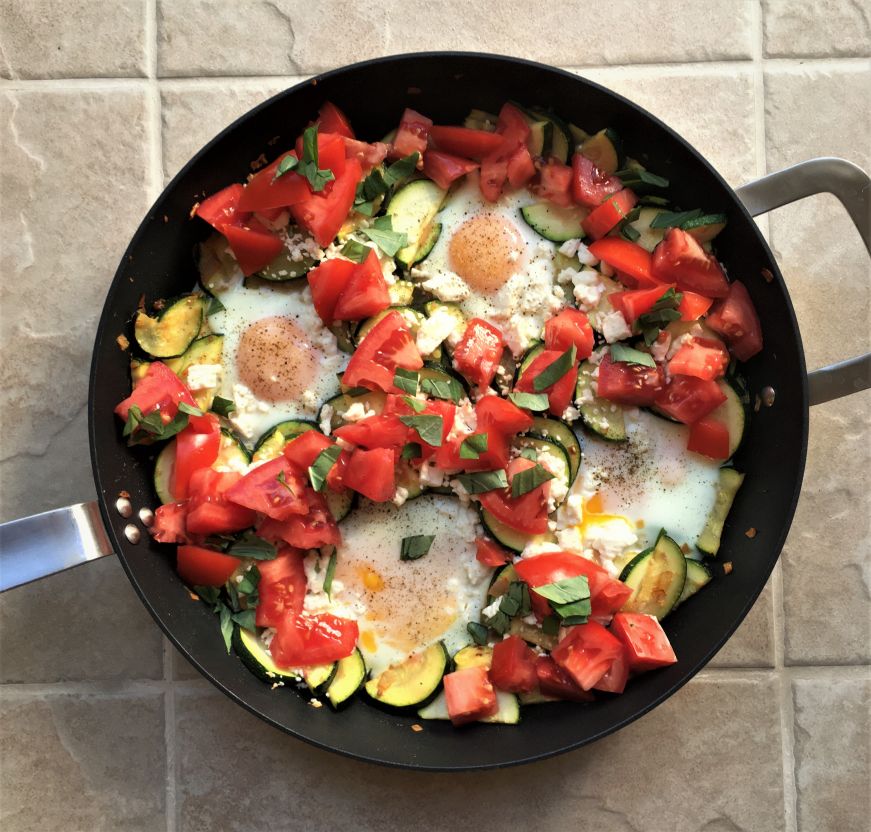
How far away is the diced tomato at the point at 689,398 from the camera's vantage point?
218 cm

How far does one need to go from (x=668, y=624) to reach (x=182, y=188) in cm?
166

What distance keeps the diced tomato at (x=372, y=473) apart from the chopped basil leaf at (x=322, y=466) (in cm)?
5

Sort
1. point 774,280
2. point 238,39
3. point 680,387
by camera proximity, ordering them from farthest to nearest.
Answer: point 238,39, point 680,387, point 774,280

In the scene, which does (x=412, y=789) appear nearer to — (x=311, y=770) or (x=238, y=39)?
(x=311, y=770)

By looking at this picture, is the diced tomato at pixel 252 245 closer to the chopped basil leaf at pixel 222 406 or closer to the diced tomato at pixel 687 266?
the chopped basil leaf at pixel 222 406

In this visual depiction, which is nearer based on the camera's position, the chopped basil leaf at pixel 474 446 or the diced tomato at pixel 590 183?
the chopped basil leaf at pixel 474 446

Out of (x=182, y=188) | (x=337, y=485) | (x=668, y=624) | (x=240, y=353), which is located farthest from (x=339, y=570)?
(x=182, y=188)

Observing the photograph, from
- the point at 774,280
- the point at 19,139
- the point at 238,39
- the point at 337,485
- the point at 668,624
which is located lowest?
the point at 668,624

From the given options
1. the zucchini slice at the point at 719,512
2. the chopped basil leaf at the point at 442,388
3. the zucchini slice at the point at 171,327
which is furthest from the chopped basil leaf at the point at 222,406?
the zucchini slice at the point at 719,512

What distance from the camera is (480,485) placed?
216 cm

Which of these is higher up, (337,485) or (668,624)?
(337,485)

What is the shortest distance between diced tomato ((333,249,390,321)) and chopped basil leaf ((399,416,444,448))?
1.01 feet

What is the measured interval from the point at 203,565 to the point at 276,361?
21.7 inches

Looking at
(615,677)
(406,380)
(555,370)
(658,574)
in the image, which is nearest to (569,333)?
(555,370)
